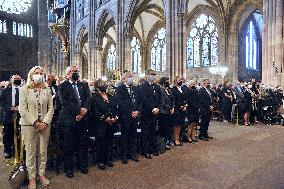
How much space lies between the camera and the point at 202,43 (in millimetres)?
23938

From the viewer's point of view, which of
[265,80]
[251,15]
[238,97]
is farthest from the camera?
[251,15]

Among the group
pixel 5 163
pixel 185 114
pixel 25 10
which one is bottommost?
pixel 5 163

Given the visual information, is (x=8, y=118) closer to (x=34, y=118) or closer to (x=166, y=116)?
(x=34, y=118)

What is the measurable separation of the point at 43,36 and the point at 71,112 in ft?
112

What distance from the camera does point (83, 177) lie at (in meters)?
4.94

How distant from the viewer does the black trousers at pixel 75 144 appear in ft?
16.5

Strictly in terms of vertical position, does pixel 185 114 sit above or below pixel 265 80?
below

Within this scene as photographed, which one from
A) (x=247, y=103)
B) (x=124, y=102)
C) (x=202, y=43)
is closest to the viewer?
(x=124, y=102)

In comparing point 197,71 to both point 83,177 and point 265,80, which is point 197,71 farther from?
point 83,177

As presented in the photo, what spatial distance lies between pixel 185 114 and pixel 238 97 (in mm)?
4359

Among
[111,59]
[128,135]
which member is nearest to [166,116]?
[128,135]

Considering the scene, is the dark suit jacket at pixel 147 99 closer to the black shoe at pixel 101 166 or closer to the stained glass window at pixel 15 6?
the black shoe at pixel 101 166

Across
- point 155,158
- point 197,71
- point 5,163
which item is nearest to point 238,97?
point 155,158

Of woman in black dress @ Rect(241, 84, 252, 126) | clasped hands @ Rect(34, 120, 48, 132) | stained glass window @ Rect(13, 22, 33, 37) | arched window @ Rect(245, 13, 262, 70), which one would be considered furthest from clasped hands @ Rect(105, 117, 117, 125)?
stained glass window @ Rect(13, 22, 33, 37)
